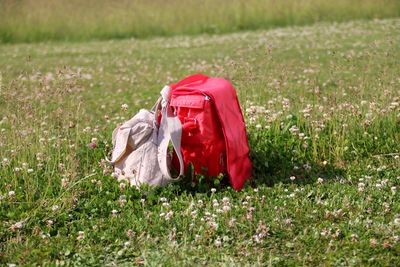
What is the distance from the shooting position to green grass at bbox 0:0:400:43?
18312 mm

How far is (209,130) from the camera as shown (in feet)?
19.4

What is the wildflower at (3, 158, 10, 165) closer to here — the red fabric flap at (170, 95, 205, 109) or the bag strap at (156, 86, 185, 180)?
the bag strap at (156, 86, 185, 180)

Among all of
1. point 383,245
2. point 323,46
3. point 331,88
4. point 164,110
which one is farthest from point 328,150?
point 323,46

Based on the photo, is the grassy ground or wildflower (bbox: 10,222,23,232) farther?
wildflower (bbox: 10,222,23,232)

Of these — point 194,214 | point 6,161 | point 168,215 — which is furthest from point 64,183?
point 194,214

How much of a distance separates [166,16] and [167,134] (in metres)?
13.3

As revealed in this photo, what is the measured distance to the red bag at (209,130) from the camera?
590 cm

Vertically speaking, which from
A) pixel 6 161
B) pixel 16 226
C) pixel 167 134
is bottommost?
pixel 16 226

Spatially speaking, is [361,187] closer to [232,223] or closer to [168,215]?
[232,223]

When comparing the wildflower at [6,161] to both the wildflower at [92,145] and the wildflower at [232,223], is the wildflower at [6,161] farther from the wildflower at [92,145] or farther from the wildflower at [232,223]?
the wildflower at [232,223]

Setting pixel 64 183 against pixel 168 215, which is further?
pixel 64 183

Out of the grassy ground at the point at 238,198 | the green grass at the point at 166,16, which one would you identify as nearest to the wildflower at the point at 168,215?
the grassy ground at the point at 238,198

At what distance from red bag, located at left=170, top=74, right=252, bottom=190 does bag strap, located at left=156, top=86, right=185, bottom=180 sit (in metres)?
0.08

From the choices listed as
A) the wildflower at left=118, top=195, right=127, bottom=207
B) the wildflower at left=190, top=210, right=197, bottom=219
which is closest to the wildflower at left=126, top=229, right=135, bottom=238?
the wildflower at left=190, top=210, right=197, bottom=219
